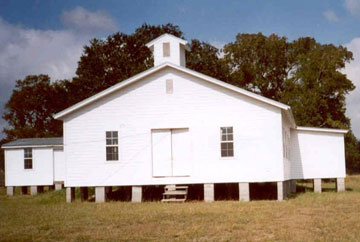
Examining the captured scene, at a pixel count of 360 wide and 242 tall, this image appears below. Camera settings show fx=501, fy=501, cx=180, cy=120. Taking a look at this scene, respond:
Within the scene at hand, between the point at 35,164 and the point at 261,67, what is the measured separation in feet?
95.5

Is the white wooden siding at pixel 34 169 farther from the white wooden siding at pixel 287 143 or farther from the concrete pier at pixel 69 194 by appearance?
the white wooden siding at pixel 287 143

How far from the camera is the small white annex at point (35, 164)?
114 ft

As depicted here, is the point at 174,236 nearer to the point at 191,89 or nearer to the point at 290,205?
the point at 290,205

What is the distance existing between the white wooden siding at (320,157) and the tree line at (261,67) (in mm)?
20904

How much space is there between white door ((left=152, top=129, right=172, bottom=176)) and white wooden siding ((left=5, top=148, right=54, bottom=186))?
14.0 meters

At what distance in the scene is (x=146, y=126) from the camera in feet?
76.0

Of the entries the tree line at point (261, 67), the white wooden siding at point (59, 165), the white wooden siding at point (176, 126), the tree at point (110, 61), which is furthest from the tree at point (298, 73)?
the white wooden siding at point (176, 126)

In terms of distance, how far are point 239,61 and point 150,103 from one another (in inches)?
1360

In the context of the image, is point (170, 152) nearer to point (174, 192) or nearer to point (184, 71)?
point (174, 192)

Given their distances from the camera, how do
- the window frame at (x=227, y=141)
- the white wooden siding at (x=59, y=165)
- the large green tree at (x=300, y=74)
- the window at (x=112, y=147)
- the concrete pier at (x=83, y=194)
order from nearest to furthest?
the window frame at (x=227, y=141) → the window at (x=112, y=147) → the concrete pier at (x=83, y=194) → the white wooden siding at (x=59, y=165) → the large green tree at (x=300, y=74)

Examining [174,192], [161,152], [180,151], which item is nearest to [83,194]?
[161,152]

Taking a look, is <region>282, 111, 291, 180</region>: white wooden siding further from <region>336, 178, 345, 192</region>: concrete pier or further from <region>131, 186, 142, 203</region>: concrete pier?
<region>131, 186, 142, 203</region>: concrete pier

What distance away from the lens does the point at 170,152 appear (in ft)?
75.7

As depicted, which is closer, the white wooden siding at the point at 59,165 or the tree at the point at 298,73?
the white wooden siding at the point at 59,165
